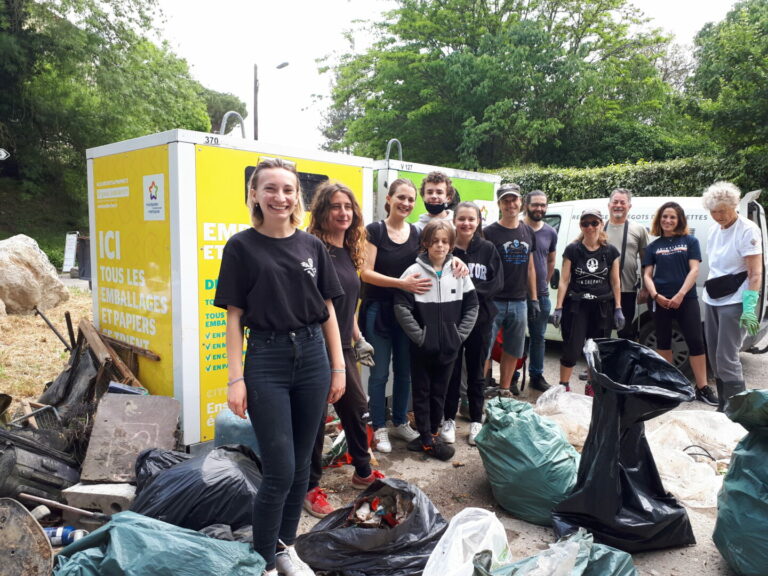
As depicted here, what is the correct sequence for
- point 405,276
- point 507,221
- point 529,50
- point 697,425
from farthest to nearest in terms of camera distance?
point 529,50 < point 507,221 < point 697,425 < point 405,276

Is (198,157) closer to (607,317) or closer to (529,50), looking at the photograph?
(607,317)

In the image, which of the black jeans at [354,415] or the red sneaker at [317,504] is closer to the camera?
the red sneaker at [317,504]

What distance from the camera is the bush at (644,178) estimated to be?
35.3 feet

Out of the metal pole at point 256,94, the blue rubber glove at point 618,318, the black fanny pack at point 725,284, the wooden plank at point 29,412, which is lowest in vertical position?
the wooden plank at point 29,412

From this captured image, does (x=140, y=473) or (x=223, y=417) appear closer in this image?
(x=140, y=473)

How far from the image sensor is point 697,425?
4.01 meters

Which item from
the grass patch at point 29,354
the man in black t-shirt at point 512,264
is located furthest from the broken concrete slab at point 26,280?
the man in black t-shirt at point 512,264

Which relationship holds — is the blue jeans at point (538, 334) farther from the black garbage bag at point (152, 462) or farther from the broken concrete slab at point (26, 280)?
the broken concrete slab at point (26, 280)

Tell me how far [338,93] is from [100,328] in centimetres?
2207

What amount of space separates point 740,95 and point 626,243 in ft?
20.8

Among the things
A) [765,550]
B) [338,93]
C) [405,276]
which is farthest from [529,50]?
[765,550]

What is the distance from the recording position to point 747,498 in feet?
7.93

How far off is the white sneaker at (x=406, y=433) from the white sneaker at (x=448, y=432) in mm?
227

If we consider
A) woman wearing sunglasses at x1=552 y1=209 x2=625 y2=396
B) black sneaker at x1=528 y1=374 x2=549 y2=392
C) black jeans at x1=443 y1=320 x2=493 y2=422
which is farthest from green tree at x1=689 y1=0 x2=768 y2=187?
black jeans at x1=443 y1=320 x2=493 y2=422
